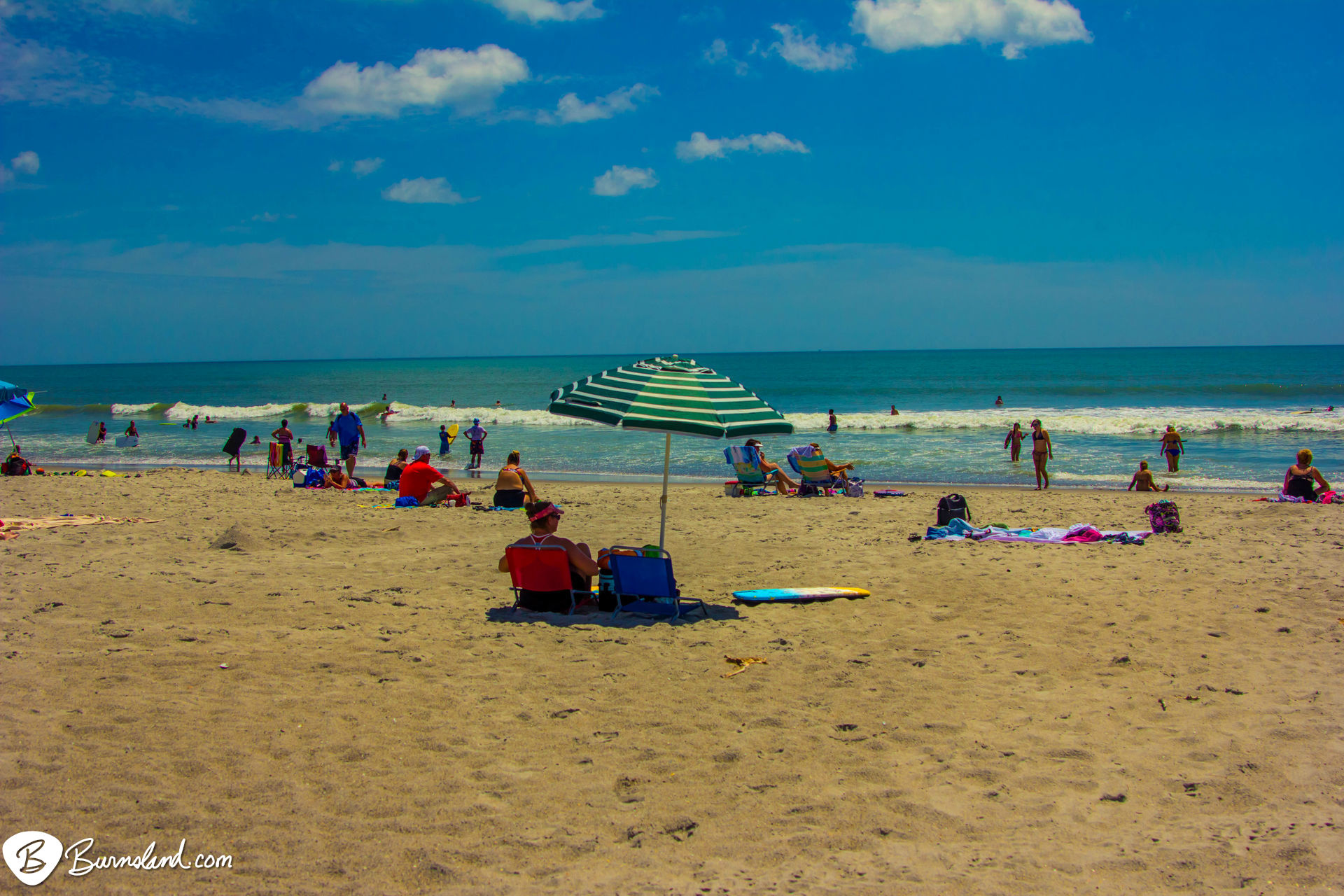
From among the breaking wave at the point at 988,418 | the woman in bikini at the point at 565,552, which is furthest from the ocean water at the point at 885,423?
the woman in bikini at the point at 565,552

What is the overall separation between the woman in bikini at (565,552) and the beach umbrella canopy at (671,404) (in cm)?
74

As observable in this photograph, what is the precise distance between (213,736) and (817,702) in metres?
3.01

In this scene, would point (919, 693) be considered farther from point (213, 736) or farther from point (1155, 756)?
point (213, 736)

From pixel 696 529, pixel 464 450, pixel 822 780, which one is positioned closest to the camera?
pixel 822 780

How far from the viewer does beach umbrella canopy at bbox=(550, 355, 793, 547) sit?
5496 mm

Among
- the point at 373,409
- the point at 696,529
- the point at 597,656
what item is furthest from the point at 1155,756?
the point at 373,409

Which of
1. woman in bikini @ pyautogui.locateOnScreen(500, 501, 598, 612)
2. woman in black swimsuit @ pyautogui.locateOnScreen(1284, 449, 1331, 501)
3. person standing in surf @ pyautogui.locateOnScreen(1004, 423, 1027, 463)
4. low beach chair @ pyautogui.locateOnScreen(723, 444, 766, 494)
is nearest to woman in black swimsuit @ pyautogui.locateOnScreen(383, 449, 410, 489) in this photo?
low beach chair @ pyautogui.locateOnScreen(723, 444, 766, 494)

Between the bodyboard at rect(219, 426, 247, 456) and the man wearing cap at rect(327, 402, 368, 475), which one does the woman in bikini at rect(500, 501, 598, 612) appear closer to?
the man wearing cap at rect(327, 402, 368, 475)

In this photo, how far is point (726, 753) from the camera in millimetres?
3865

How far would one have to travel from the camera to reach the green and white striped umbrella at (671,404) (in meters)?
5.50

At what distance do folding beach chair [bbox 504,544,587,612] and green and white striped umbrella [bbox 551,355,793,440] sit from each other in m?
1.00

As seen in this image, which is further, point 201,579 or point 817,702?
point 201,579

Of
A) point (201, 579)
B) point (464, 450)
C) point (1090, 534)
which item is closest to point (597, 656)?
point (201, 579)

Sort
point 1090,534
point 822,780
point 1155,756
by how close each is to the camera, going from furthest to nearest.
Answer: point 1090,534, point 1155,756, point 822,780
